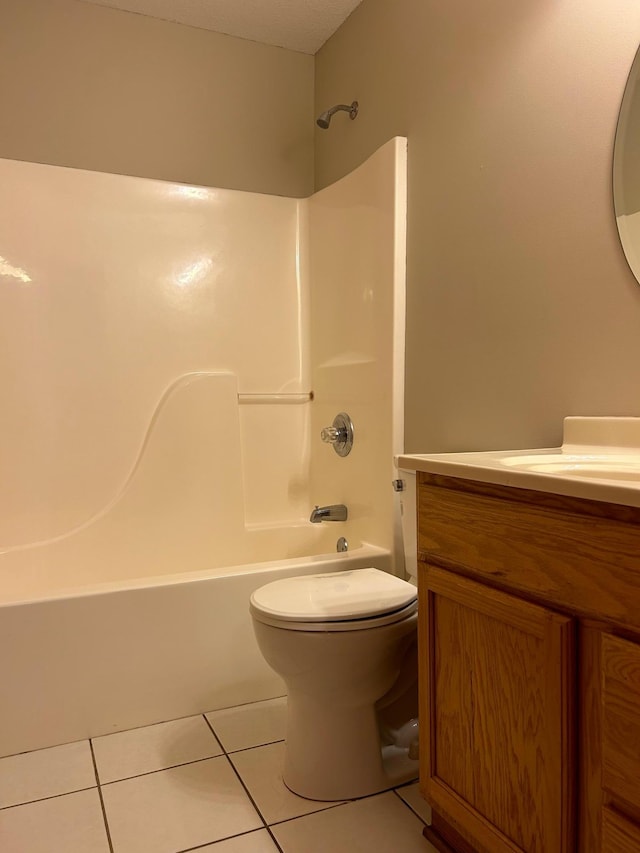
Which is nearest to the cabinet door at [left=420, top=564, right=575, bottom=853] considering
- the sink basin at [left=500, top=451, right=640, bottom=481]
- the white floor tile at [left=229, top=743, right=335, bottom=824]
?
the sink basin at [left=500, top=451, right=640, bottom=481]

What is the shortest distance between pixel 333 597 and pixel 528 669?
603 mm

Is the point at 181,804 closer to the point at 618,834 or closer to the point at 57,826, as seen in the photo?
the point at 57,826

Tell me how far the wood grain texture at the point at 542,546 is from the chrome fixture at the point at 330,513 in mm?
1026

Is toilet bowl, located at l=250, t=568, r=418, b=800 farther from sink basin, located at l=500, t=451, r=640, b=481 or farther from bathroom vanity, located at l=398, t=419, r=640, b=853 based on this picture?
sink basin, located at l=500, t=451, r=640, b=481

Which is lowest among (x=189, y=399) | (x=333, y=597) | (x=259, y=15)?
(x=333, y=597)

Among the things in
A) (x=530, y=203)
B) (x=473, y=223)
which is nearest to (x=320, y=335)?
(x=473, y=223)

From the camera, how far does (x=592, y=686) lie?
2.96ft

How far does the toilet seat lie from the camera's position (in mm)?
1433

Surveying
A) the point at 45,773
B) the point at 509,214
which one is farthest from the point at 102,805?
the point at 509,214

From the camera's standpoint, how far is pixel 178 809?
146cm

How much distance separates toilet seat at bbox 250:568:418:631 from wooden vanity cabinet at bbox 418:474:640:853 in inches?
8.2

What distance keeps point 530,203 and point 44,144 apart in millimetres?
1775

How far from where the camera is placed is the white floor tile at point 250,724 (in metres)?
1.75

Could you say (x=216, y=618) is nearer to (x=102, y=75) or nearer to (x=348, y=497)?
(x=348, y=497)
